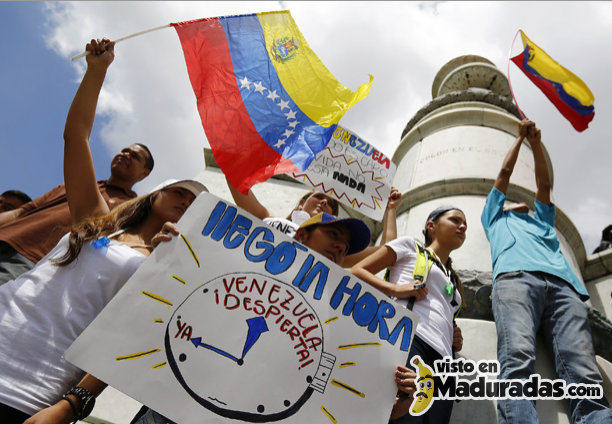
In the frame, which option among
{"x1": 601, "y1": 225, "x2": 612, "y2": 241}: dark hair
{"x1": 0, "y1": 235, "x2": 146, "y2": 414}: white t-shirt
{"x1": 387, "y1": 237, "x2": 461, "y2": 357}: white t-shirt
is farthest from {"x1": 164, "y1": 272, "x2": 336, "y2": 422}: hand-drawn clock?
{"x1": 601, "y1": 225, "x2": 612, "y2": 241}: dark hair

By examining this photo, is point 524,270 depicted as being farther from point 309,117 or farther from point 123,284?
point 123,284

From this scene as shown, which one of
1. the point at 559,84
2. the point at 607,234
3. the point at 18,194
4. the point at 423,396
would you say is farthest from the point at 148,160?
the point at 607,234

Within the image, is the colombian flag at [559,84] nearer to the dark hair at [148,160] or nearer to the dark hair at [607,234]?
the dark hair at [607,234]

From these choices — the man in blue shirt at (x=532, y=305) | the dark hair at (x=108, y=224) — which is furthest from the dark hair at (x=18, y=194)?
the man in blue shirt at (x=532, y=305)

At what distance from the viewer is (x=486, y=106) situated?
308 inches

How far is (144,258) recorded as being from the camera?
2.01 metres

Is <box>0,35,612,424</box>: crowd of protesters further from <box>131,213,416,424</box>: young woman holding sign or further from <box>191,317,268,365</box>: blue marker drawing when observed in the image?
<box>191,317,268,365</box>: blue marker drawing

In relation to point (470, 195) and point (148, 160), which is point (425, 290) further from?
point (470, 195)

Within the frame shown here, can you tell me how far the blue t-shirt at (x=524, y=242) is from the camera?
127 inches

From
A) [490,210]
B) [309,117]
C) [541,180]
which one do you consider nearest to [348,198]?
[309,117]

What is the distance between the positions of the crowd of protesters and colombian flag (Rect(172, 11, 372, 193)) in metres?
0.39

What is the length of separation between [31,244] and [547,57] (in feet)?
18.2

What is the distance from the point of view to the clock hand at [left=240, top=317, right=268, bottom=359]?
1.83 metres

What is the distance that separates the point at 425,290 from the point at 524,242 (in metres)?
1.42
